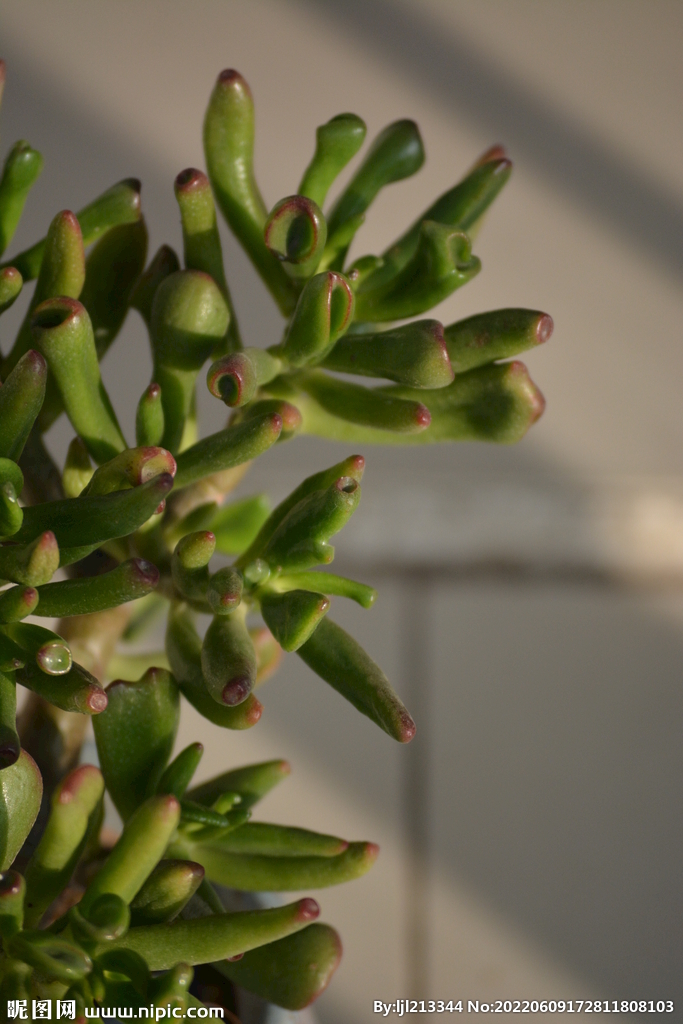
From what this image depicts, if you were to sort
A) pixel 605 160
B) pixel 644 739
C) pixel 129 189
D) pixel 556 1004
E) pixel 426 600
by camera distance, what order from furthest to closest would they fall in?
1. pixel 605 160
2. pixel 426 600
3. pixel 644 739
4. pixel 556 1004
5. pixel 129 189

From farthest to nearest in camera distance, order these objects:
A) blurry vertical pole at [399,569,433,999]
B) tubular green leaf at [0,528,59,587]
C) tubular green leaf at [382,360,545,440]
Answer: blurry vertical pole at [399,569,433,999] → tubular green leaf at [382,360,545,440] → tubular green leaf at [0,528,59,587]

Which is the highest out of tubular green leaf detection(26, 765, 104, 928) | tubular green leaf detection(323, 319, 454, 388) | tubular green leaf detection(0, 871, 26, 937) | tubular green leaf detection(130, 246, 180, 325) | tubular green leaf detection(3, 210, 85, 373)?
tubular green leaf detection(323, 319, 454, 388)

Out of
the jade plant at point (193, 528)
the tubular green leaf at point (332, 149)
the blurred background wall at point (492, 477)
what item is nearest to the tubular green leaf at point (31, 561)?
the jade plant at point (193, 528)

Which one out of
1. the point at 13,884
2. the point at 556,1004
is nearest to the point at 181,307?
the point at 13,884

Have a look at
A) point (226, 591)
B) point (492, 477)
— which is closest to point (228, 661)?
point (226, 591)

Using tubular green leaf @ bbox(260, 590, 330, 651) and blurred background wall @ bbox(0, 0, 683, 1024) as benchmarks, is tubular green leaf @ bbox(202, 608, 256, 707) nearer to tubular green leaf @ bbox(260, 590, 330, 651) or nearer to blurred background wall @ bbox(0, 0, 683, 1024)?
tubular green leaf @ bbox(260, 590, 330, 651)

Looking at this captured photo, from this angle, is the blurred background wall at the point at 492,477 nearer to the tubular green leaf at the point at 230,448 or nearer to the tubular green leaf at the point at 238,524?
the tubular green leaf at the point at 238,524

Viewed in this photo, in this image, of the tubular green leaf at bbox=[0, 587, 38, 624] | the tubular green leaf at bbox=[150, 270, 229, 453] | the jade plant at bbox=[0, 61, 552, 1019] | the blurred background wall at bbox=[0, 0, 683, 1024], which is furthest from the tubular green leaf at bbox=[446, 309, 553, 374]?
the blurred background wall at bbox=[0, 0, 683, 1024]

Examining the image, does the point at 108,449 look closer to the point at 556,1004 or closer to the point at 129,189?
the point at 129,189
